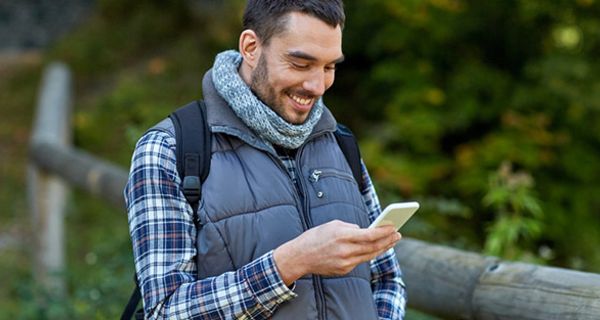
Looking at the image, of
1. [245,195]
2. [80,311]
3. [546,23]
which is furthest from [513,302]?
[546,23]

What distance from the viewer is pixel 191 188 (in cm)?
199

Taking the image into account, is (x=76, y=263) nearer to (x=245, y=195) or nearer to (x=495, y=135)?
(x=495, y=135)

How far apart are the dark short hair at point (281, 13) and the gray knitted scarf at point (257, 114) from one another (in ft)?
0.37

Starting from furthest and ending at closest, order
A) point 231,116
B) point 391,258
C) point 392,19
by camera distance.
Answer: point 392,19 < point 391,258 < point 231,116

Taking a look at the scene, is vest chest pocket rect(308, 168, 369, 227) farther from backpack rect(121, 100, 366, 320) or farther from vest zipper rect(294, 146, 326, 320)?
backpack rect(121, 100, 366, 320)

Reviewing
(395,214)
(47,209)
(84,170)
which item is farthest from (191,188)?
(47,209)

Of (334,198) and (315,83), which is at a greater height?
(315,83)

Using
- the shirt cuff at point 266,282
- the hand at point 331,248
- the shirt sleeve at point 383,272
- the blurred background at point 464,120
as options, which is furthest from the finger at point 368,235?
the blurred background at point 464,120

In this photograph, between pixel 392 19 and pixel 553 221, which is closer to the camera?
pixel 553 221

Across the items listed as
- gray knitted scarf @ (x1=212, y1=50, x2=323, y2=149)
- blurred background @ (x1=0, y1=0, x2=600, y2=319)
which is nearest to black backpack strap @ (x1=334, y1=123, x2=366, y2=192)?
gray knitted scarf @ (x1=212, y1=50, x2=323, y2=149)

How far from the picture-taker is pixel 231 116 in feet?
6.88

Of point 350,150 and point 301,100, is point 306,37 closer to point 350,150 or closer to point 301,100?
point 301,100

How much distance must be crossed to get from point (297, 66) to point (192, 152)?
0.95 ft

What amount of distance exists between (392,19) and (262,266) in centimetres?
516
